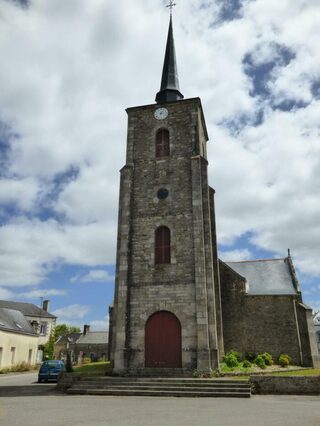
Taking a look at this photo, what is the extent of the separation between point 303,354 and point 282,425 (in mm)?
15474

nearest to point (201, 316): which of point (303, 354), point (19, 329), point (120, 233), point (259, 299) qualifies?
point (120, 233)

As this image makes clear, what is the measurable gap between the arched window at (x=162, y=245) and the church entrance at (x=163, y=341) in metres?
2.55

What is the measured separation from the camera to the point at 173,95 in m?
22.0

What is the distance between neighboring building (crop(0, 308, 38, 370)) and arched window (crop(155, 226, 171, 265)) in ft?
58.0

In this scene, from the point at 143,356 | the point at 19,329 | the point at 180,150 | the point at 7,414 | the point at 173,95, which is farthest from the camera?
the point at 19,329

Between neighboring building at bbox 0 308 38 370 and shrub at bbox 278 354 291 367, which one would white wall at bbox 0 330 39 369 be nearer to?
neighboring building at bbox 0 308 38 370

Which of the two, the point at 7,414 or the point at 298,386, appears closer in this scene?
the point at 7,414

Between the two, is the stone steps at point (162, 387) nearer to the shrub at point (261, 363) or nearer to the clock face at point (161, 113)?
the shrub at point (261, 363)

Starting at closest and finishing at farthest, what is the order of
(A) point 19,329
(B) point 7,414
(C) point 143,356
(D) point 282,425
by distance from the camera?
(D) point 282,425, (B) point 7,414, (C) point 143,356, (A) point 19,329

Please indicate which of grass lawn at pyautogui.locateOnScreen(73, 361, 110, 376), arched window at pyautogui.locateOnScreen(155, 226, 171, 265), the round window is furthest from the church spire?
grass lawn at pyautogui.locateOnScreen(73, 361, 110, 376)

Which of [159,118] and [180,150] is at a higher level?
[159,118]

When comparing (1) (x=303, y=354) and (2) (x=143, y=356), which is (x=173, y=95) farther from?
(1) (x=303, y=354)

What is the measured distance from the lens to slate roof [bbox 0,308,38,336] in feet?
101

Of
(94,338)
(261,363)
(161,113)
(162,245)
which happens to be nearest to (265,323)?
(261,363)
